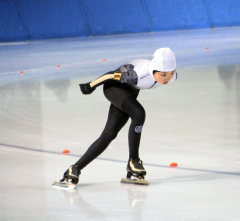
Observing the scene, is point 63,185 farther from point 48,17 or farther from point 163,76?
point 48,17

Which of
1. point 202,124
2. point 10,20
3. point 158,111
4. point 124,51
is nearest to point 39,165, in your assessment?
point 202,124

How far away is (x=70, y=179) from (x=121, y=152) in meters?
0.99

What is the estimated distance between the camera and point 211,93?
705 cm

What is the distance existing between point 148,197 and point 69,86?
5.16 m

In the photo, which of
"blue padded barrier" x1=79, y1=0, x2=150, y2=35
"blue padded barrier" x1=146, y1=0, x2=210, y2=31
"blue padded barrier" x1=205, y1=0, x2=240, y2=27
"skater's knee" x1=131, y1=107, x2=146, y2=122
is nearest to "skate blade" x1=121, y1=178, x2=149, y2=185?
"skater's knee" x1=131, y1=107, x2=146, y2=122

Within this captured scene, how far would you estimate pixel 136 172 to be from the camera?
339 cm

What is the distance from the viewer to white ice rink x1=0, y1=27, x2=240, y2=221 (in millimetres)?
2904

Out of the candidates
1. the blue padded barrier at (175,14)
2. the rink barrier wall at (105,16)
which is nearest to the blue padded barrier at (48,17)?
the rink barrier wall at (105,16)

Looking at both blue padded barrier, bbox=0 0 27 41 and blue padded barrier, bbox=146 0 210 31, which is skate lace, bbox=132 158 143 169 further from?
blue padded barrier, bbox=146 0 210 31

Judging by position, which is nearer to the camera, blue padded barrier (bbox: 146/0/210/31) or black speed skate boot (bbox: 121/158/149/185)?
black speed skate boot (bbox: 121/158/149/185)

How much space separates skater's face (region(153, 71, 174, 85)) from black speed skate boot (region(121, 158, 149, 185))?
1.84ft

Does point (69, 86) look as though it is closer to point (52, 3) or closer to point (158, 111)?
point (158, 111)

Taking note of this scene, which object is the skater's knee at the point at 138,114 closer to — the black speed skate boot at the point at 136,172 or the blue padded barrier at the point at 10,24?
the black speed skate boot at the point at 136,172

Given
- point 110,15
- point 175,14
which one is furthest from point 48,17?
point 175,14
